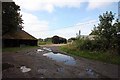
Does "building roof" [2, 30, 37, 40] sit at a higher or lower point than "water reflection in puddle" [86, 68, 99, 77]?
higher

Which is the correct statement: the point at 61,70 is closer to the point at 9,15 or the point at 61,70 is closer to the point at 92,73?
the point at 92,73

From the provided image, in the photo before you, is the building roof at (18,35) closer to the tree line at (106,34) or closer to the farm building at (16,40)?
the farm building at (16,40)

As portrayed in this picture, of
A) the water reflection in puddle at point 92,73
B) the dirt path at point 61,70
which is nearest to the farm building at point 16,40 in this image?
the dirt path at point 61,70

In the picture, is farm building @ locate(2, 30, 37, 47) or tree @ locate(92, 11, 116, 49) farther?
farm building @ locate(2, 30, 37, 47)

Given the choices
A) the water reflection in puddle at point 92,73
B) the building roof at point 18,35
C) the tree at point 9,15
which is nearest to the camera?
the water reflection in puddle at point 92,73

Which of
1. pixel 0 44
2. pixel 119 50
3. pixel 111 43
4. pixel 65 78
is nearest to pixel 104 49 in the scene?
pixel 111 43

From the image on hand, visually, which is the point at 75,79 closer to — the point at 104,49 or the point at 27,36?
the point at 104,49

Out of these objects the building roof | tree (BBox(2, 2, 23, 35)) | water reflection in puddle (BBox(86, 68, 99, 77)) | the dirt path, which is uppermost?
tree (BBox(2, 2, 23, 35))

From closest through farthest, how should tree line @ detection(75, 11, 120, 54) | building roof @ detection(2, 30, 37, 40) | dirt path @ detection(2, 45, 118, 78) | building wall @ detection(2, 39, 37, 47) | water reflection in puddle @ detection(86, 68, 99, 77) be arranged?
dirt path @ detection(2, 45, 118, 78), water reflection in puddle @ detection(86, 68, 99, 77), tree line @ detection(75, 11, 120, 54), building wall @ detection(2, 39, 37, 47), building roof @ detection(2, 30, 37, 40)

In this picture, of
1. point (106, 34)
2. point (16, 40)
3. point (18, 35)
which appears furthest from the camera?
point (18, 35)

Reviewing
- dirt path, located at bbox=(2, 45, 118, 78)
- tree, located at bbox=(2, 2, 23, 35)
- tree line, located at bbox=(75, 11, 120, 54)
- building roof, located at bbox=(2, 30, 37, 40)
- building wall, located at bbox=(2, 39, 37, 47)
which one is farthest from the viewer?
building roof, located at bbox=(2, 30, 37, 40)

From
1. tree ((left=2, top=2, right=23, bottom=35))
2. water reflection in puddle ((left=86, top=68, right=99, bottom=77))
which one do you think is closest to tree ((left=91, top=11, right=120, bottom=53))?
water reflection in puddle ((left=86, top=68, right=99, bottom=77))

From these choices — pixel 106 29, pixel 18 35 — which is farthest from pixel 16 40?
pixel 106 29

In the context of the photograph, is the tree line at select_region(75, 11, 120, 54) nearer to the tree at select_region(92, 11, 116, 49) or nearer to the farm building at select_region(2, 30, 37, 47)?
the tree at select_region(92, 11, 116, 49)
